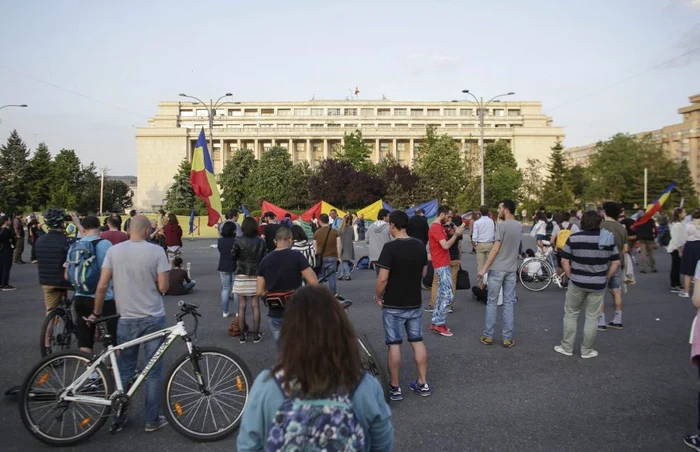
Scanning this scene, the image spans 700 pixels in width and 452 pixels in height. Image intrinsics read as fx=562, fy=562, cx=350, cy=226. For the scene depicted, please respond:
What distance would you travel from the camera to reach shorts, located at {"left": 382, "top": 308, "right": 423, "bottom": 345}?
5645mm

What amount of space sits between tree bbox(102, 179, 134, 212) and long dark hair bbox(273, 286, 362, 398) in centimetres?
9555

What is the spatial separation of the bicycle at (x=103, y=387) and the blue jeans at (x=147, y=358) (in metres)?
0.11

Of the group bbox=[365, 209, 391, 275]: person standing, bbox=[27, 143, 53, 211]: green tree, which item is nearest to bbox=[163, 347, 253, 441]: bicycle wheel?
bbox=[365, 209, 391, 275]: person standing

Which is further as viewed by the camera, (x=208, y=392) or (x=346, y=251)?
(x=346, y=251)

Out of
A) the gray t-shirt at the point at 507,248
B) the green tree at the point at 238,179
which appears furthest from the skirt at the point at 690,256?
the green tree at the point at 238,179

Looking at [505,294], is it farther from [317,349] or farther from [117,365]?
[317,349]

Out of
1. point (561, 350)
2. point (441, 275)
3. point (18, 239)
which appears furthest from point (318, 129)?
point (561, 350)

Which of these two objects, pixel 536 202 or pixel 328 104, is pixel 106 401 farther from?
pixel 328 104

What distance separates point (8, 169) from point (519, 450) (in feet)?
262

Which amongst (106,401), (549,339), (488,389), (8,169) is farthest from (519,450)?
(8,169)

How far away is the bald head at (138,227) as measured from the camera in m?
4.99

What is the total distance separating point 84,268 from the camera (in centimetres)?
569

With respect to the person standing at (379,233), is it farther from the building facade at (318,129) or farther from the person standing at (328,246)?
the building facade at (318,129)

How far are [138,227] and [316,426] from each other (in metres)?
3.52
